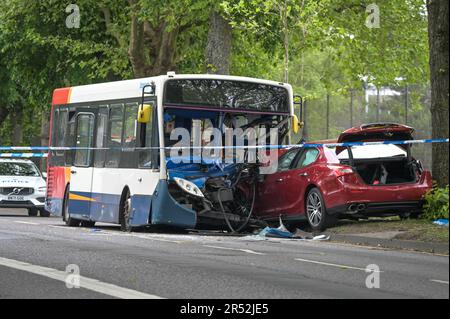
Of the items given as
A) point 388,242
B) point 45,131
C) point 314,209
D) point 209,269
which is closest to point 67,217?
point 314,209

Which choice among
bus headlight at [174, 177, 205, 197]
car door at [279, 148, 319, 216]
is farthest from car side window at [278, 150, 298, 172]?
bus headlight at [174, 177, 205, 197]

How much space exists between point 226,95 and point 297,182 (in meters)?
2.24

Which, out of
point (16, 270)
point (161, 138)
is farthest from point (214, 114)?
point (16, 270)

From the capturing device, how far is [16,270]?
12.6 metres

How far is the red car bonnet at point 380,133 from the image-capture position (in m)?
19.3

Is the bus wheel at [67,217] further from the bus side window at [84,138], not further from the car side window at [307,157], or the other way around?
the car side window at [307,157]

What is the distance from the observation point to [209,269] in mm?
12805

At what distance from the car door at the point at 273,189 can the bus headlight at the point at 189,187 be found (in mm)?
1580

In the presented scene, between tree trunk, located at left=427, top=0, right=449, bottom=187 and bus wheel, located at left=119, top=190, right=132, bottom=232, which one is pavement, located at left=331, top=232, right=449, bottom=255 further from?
bus wheel, located at left=119, top=190, right=132, bottom=232

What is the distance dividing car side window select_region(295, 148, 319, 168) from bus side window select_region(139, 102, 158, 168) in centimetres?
259

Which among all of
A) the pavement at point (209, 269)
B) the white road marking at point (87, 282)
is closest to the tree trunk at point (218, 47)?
the pavement at point (209, 269)

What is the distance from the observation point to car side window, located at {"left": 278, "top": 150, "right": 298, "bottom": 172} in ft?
65.8

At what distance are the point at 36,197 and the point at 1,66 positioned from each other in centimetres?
1550

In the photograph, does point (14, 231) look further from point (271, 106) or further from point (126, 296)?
point (126, 296)
